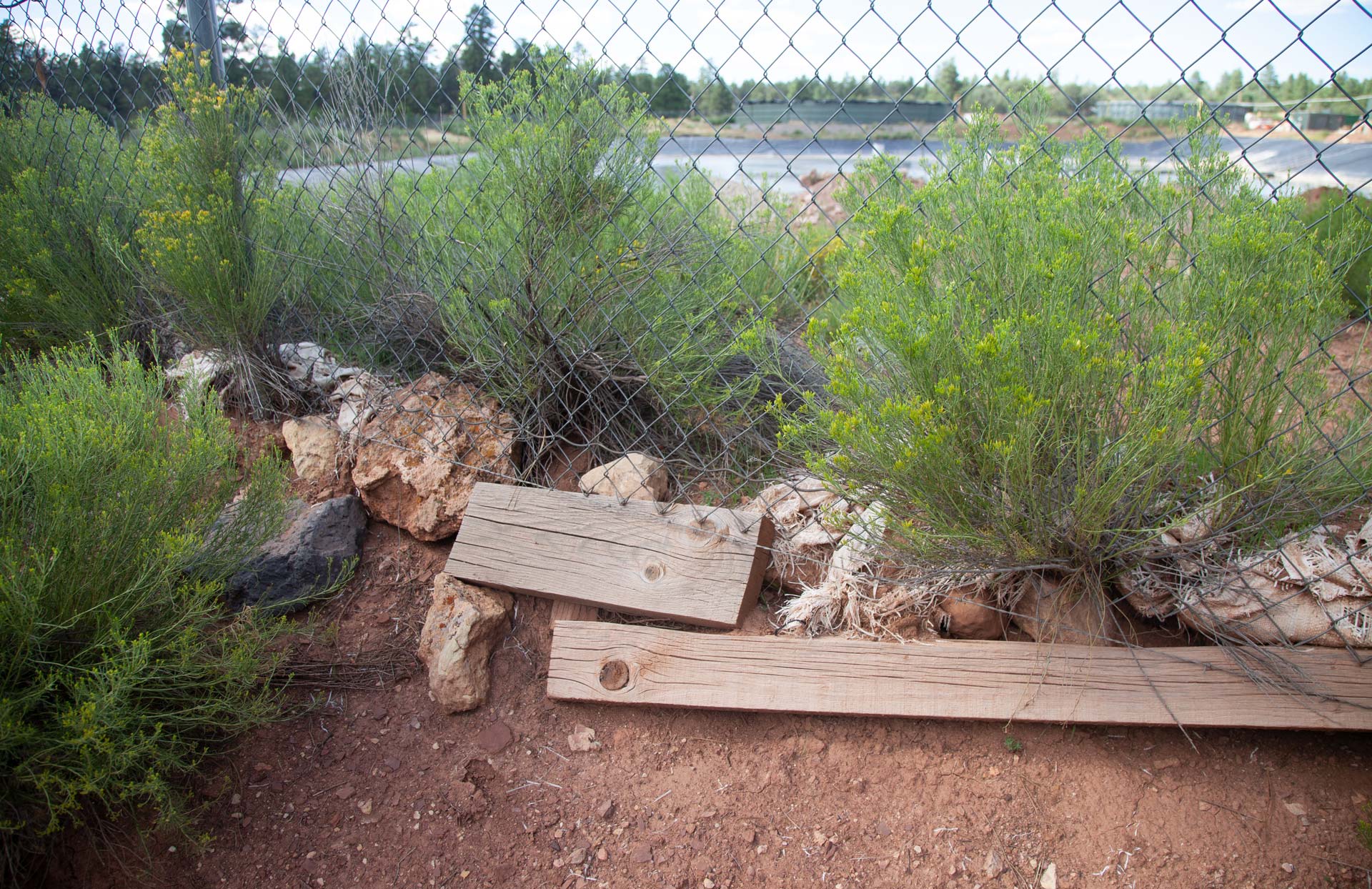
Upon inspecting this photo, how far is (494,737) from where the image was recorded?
228 centimetres

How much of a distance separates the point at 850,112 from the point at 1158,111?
0.69 metres

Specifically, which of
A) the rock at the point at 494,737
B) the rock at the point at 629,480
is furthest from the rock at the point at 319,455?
the rock at the point at 494,737

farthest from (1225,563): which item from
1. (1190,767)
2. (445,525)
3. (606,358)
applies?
(445,525)

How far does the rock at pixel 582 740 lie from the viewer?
223 cm

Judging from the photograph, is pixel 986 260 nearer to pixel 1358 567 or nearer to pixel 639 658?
pixel 1358 567

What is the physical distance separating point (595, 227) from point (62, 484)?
1492 mm

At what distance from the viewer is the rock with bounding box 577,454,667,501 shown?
2516mm

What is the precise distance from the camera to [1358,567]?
195 centimetres

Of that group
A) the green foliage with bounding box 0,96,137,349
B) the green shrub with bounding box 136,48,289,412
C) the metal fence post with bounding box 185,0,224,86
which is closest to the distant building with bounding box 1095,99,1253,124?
the green shrub with bounding box 136,48,289,412

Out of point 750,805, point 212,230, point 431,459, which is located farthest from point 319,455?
point 750,805

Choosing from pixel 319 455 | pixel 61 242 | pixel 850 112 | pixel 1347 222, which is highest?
pixel 850 112

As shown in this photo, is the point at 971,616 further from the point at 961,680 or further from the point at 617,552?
the point at 617,552

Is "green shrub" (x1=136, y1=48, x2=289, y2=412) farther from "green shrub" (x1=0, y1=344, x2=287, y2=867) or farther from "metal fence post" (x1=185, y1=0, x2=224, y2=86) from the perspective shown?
"green shrub" (x1=0, y1=344, x2=287, y2=867)

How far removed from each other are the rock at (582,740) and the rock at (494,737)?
0.16 metres
